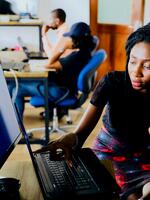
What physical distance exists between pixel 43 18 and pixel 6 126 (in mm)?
4155

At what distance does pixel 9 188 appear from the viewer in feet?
3.35

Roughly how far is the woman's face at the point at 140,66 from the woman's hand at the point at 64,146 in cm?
32

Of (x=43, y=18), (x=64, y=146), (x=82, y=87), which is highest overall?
(x=43, y=18)

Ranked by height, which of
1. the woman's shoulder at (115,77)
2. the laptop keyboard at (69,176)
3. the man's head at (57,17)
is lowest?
the laptop keyboard at (69,176)

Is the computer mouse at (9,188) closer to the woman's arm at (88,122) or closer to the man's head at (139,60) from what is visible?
the woman's arm at (88,122)

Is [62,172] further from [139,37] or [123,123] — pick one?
[139,37]

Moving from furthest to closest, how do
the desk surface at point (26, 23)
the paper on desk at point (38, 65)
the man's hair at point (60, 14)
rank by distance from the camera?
the desk surface at point (26, 23) → the man's hair at point (60, 14) → the paper on desk at point (38, 65)

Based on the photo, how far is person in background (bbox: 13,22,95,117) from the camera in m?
3.19

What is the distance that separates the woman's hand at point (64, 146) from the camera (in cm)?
127

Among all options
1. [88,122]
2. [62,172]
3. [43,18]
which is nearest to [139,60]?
[88,122]

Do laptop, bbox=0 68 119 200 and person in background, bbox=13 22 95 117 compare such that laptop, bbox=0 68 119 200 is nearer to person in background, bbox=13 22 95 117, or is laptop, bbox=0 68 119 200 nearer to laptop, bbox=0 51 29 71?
laptop, bbox=0 51 29 71

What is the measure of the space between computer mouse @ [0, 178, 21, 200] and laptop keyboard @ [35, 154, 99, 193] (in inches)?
4.1

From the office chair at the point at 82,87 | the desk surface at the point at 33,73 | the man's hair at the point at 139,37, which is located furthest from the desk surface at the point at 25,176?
the office chair at the point at 82,87

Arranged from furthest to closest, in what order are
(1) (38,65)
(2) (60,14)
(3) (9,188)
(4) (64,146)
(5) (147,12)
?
(2) (60,14)
(5) (147,12)
(1) (38,65)
(4) (64,146)
(3) (9,188)
